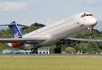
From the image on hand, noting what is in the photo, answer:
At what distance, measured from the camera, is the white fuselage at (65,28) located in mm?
36375

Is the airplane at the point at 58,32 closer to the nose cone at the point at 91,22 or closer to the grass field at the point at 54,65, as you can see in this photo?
the nose cone at the point at 91,22

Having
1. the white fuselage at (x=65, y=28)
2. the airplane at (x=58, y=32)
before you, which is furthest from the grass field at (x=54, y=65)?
the airplane at (x=58, y=32)

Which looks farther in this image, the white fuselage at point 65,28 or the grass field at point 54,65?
the white fuselage at point 65,28

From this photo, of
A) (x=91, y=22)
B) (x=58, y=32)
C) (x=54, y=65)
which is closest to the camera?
(x=54, y=65)

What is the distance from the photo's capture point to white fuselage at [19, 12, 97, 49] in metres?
36.4

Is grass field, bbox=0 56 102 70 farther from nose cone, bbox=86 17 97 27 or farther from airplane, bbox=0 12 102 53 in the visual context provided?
airplane, bbox=0 12 102 53

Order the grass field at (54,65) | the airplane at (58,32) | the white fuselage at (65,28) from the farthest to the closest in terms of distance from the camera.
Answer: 1. the airplane at (58,32)
2. the white fuselage at (65,28)
3. the grass field at (54,65)

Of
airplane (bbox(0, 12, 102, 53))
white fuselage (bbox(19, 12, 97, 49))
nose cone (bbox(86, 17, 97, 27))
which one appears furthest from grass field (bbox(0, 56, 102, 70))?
airplane (bbox(0, 12, 102, 53))

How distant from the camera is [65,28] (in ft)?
126

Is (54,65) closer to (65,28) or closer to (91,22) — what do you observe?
(91,22)

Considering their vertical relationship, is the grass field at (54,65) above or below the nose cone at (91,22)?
below

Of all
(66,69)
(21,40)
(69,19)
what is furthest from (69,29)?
(66,69)

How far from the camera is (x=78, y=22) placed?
121 ft

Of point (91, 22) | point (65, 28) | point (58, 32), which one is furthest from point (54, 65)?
point (58, 32)
